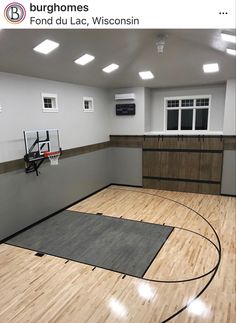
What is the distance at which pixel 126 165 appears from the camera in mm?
7656

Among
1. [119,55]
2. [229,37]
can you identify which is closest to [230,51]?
[229,37]

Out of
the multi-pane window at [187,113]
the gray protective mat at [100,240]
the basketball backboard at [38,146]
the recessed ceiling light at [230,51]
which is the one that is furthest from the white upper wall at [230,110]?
the basketball backboard at [38,146]

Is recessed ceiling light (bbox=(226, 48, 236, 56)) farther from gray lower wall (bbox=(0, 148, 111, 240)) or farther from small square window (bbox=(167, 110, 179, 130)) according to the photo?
gray lower wall (bbox=(0, 148, 111, 240))

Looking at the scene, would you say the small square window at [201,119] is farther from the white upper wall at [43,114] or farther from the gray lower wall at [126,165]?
the white upper wall at [43,114]

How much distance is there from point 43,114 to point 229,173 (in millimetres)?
4768

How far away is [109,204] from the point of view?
614 centimetres

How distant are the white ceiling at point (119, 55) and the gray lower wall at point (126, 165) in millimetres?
2182

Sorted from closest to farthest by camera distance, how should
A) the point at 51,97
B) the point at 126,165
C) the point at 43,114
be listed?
the point at 43,114 < the point at 51,97 < the point at 126,165

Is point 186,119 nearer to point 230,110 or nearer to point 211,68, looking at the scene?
point 230,110

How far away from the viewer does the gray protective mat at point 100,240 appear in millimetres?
3707

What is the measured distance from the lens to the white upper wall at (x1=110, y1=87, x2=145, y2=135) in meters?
7.12
